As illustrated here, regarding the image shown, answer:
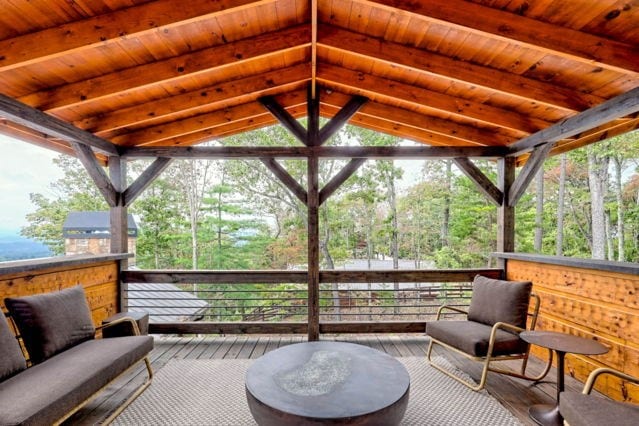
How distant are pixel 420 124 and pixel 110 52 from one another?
345 cm

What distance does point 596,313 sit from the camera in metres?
2.89

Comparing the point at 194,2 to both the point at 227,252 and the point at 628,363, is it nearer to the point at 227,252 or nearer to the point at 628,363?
the point at 628,363

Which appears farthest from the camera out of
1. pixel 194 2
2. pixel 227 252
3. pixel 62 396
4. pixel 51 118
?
pixel 227 252

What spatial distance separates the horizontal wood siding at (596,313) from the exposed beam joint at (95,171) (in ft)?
16.9

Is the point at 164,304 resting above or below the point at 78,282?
below

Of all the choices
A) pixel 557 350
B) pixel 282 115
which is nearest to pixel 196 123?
pixel 282 115

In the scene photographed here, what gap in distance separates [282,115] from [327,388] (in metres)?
3.29

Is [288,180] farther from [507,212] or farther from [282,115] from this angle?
[507,212]

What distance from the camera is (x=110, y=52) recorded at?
275 centimetres

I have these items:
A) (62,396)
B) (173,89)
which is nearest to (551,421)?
(62,396)

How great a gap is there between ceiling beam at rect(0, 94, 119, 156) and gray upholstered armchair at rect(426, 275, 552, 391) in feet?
13.7

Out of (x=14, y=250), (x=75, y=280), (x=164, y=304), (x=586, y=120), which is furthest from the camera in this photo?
(x=14, y=250)

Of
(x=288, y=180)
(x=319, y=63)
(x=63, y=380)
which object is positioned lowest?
(x=63, y=380)

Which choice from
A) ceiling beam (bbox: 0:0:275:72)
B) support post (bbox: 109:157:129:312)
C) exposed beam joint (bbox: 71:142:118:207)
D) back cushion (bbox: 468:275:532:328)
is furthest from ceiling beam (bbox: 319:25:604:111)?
support post (bbox: 109:157:129:312)
